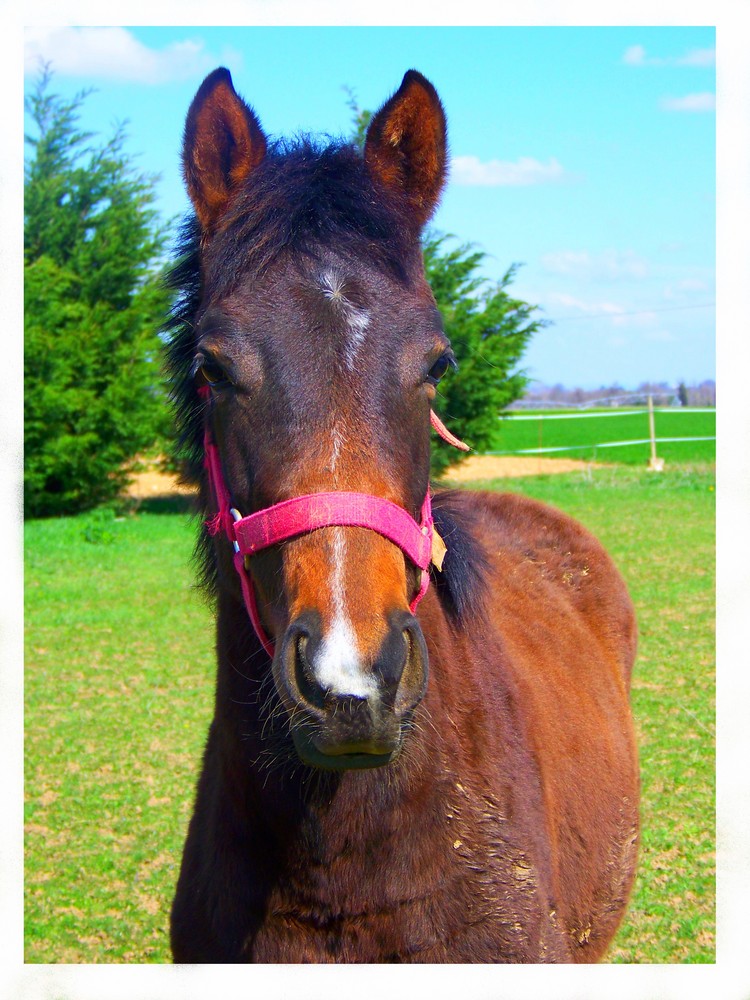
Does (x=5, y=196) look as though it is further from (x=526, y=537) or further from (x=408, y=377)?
(x=526, y=537)

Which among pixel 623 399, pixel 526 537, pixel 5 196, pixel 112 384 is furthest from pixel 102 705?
pixel 623 399

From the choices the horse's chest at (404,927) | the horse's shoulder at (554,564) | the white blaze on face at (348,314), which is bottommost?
the horse's chest at (404,927)

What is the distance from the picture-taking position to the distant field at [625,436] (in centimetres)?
2502

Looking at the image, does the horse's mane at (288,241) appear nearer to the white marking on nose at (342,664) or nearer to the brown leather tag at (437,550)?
the brown leather tag at (437,550)

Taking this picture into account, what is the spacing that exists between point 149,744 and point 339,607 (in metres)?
5.75

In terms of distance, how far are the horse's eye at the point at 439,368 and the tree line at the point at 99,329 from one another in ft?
47.9

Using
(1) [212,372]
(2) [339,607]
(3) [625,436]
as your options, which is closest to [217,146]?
(1) [212,372]

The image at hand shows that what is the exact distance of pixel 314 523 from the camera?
184cm

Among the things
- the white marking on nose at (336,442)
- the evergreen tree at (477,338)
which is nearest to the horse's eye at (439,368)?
the white marking on nose at (336,442)

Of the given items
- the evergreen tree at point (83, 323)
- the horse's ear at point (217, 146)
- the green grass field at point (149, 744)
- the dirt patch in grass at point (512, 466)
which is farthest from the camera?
the dirt patch in grass at point (512, 466)

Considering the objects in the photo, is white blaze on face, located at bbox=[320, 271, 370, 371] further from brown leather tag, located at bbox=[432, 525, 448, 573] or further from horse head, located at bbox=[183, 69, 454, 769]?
brown leather tag, located at bbox=[432, 525, 448, 573]

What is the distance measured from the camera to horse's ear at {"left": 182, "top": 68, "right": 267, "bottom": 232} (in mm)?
2359

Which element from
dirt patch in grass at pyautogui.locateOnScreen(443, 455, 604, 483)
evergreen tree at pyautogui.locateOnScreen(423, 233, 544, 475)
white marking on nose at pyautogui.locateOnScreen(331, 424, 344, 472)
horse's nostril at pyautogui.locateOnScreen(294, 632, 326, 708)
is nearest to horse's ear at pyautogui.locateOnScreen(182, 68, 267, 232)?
white marking on nose at pyautogui.locateOnScreen(331, 424, 344, 472)
